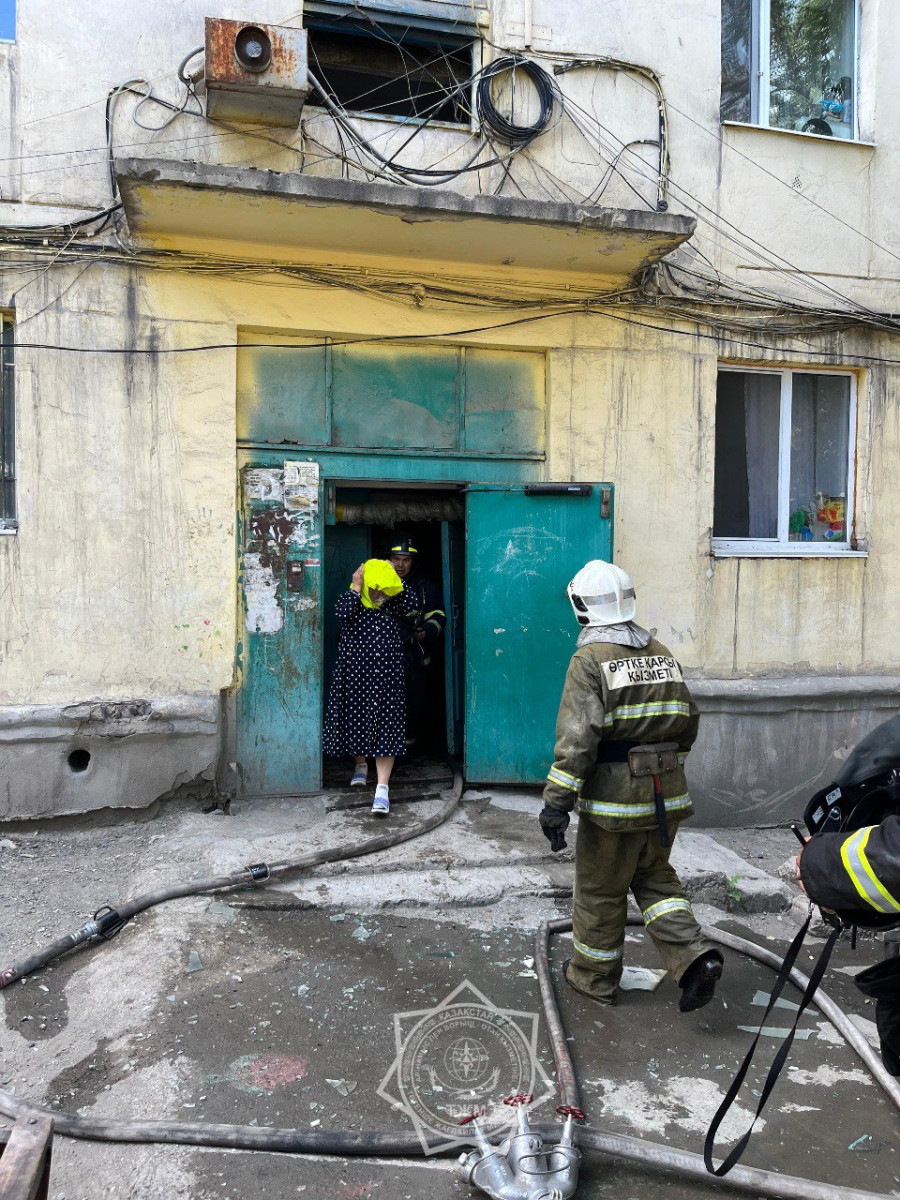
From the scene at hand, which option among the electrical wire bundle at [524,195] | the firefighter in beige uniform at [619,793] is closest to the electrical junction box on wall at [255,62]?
the electrical wire bundle at [524,195]

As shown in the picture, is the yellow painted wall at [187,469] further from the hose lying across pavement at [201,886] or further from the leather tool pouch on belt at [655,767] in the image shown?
the leather tool pouch on belt at [655,767]

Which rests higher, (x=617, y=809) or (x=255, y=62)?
(x=255, y=62)

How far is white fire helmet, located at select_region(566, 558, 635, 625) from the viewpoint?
3951 millimetres

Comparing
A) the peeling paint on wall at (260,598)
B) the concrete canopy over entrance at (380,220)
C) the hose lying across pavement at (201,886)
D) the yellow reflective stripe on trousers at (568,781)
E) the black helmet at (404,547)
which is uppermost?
the concrete canopy over entrance at (380,220)

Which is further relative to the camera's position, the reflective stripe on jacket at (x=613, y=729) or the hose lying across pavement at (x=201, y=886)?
the hose lying across pavement at (x=201, y=886)

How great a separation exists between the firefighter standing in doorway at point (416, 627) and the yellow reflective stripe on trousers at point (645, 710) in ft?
10.1

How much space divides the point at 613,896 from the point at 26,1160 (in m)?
Result: 2.53

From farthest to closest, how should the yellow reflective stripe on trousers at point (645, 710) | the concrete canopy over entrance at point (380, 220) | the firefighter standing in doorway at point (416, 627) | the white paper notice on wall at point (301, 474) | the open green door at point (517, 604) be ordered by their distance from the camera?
the firefighter standing in doorway at point (416, 627)
the open green door at point (517, 604)
the white paper notice on wall at point (301, 474)
the concrete canopy over entrance at point (380, 220)
the yellow reflective stripe on trousers at point (645, 710)

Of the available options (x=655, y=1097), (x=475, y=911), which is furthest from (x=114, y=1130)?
(x=475, y=911)

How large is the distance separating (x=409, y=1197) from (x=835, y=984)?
251cm

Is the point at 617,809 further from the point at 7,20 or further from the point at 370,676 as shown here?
the point at 7,20

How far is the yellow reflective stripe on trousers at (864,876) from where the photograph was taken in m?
2.18

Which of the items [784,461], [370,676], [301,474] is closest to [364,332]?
[301,474]

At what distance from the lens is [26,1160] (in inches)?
73.2
